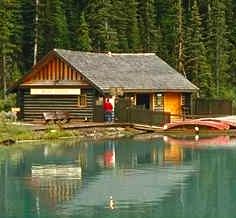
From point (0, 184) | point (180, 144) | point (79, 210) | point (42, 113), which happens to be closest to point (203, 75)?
point (42, 113)

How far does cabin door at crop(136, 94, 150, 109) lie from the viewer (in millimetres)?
52438

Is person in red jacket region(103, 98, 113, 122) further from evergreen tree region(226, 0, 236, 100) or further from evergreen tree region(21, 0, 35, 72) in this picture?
evergreen tree region(226, 0, 236, 100)

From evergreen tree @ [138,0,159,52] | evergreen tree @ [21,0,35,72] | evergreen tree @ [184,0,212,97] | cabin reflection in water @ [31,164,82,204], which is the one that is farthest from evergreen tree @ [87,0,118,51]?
cabin reflection in water @ [31,164,82,204]

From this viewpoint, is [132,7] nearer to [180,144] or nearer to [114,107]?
[114,107]

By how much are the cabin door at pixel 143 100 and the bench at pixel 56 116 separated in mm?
6264

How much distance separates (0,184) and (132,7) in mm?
54208

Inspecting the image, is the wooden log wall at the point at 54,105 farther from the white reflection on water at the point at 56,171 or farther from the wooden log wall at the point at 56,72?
the white reflection on water at the point at 56,171

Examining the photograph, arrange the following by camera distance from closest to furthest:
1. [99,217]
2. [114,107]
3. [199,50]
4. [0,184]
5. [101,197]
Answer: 1. [99,217]
2. [101,197]
3. [0,184]
4. [114,107]
5. [199,50]

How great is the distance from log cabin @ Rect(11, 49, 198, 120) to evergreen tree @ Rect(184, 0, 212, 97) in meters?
15.8

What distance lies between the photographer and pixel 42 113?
49781 mm

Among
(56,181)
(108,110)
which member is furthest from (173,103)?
(56,181)

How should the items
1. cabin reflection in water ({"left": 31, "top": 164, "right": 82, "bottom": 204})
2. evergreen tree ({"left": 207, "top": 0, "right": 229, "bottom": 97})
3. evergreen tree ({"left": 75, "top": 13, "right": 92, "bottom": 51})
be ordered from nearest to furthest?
cabin reflection in water ({"left": 31, "top": 164, "right": 82, "bottom": 204}) < evergreen tree ({"left": 75, "top": 13, "right": 92, "bottom": 51}) < evergreen tree ({"left": 207, "top": 0, "right": 229, "bottom": 97})

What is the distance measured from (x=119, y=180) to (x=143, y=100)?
2941 centimetres

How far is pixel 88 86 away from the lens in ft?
157
